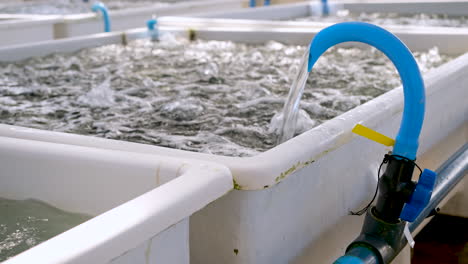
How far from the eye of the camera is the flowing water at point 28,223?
91cm

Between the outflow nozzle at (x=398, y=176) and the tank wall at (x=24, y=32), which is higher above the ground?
the outflow nozzle at (x=398, y=176)

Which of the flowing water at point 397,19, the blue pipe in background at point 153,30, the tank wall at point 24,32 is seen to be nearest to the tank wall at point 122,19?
the tank wall at point 24,32

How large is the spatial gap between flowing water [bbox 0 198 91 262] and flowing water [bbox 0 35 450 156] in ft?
1.37

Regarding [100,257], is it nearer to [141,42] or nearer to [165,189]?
[165,189]

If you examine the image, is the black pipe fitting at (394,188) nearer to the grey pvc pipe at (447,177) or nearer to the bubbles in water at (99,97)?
the grey pvc pipe at (447,177)

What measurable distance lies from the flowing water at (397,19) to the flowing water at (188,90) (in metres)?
1.45

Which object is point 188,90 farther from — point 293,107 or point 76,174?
point 76,174

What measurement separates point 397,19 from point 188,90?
271 centimetres

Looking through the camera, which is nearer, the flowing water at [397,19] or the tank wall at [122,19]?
the tank wall at [122,19]

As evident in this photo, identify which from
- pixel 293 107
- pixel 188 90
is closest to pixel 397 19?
pixel 188 90

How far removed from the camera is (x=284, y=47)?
9.32 ft

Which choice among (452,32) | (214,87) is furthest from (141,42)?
(452,32)

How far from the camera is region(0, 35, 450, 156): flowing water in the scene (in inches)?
59.9

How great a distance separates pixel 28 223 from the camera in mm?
963
